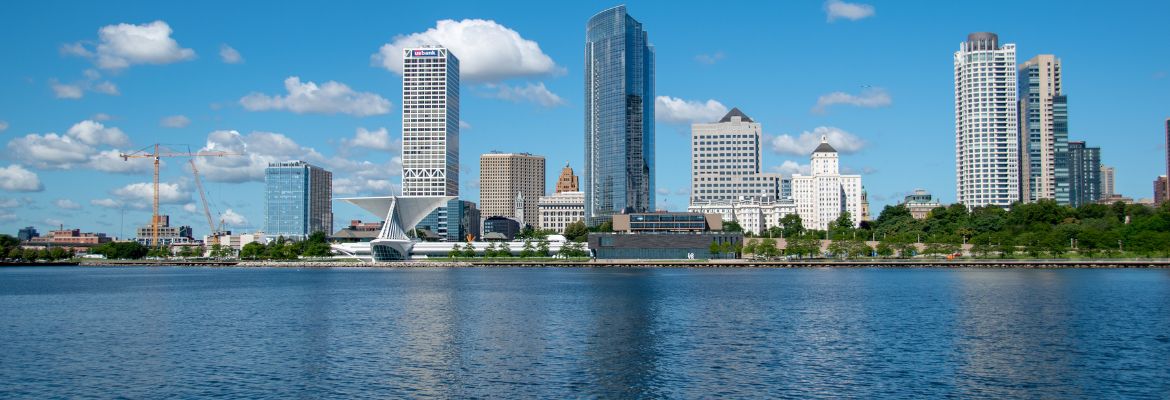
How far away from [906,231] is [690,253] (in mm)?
38898

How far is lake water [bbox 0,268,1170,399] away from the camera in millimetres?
33406

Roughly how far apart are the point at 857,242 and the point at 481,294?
96.0 meters

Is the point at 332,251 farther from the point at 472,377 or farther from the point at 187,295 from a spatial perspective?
the point at 472,377

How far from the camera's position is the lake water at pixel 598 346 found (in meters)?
33.4

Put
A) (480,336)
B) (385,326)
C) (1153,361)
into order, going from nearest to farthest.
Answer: (1153,361)
(480,336)
(385,326)

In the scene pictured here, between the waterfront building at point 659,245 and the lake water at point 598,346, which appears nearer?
the lake water at point 598,346

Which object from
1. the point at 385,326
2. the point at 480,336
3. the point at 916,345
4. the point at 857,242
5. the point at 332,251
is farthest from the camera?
the point at 332,251

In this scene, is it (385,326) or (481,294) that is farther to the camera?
(481,294)

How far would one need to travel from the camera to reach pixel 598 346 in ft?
143

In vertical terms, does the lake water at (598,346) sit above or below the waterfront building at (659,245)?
below

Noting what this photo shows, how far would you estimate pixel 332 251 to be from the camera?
646 ft

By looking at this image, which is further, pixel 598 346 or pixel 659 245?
pixel 659 245

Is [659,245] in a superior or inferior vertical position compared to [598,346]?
superior

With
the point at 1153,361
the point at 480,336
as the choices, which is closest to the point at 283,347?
the point at 480,336
